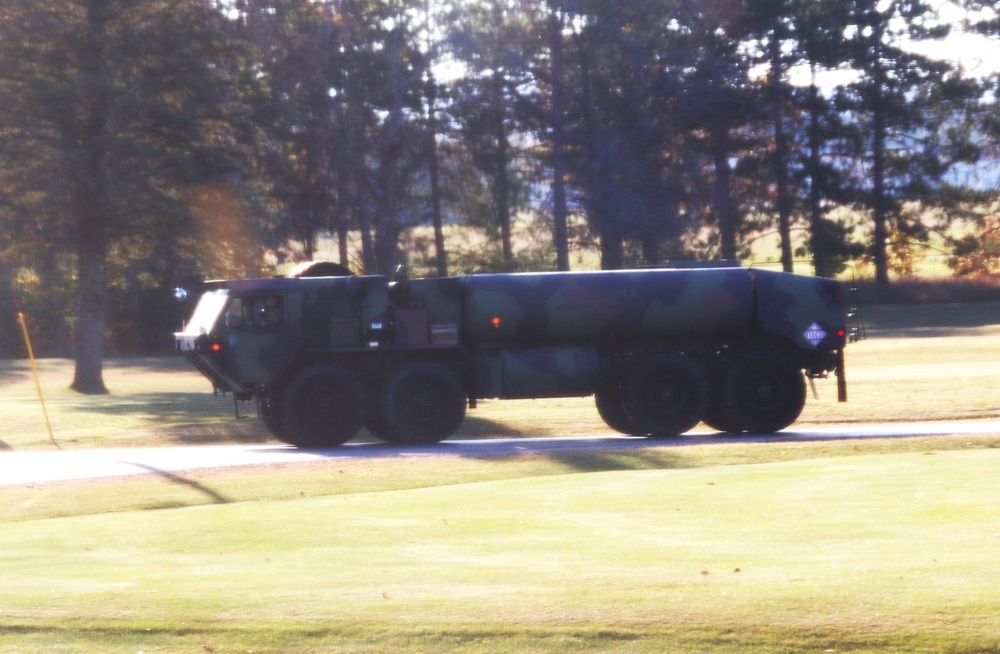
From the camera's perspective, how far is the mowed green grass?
7141 millimetres

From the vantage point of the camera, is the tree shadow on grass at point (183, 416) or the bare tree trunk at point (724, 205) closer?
the tree shadow on grass at point (183, 416)

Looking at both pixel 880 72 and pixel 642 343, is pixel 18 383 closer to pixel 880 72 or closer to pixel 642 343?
pixel 642 343

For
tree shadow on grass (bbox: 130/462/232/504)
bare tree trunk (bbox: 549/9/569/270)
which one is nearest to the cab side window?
tree shadow on grass (bbox: 130/462/232/504)

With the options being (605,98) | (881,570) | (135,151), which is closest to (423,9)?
(605,98)

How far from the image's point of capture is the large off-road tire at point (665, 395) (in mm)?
21219

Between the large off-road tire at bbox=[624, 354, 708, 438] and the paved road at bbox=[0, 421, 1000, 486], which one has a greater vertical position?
the large off-road tire at bbox=[624, 354, 708, 438]

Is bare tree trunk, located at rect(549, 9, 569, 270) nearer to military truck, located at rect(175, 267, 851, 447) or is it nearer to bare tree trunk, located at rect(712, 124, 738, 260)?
bare tree trunk, located at rect(712, 124, 738, 260)

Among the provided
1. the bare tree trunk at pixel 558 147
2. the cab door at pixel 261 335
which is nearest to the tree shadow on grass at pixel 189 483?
the cab door at pixel 261 335

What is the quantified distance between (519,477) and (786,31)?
4414 centimetres

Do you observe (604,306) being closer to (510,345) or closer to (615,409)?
(510,345)

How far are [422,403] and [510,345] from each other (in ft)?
5.50

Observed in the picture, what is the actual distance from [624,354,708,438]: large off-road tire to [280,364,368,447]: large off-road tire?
4.33 meters

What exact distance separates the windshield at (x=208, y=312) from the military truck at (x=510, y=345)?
4cm

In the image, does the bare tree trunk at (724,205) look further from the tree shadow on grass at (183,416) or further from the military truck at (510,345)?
the military truck at (510,345)
